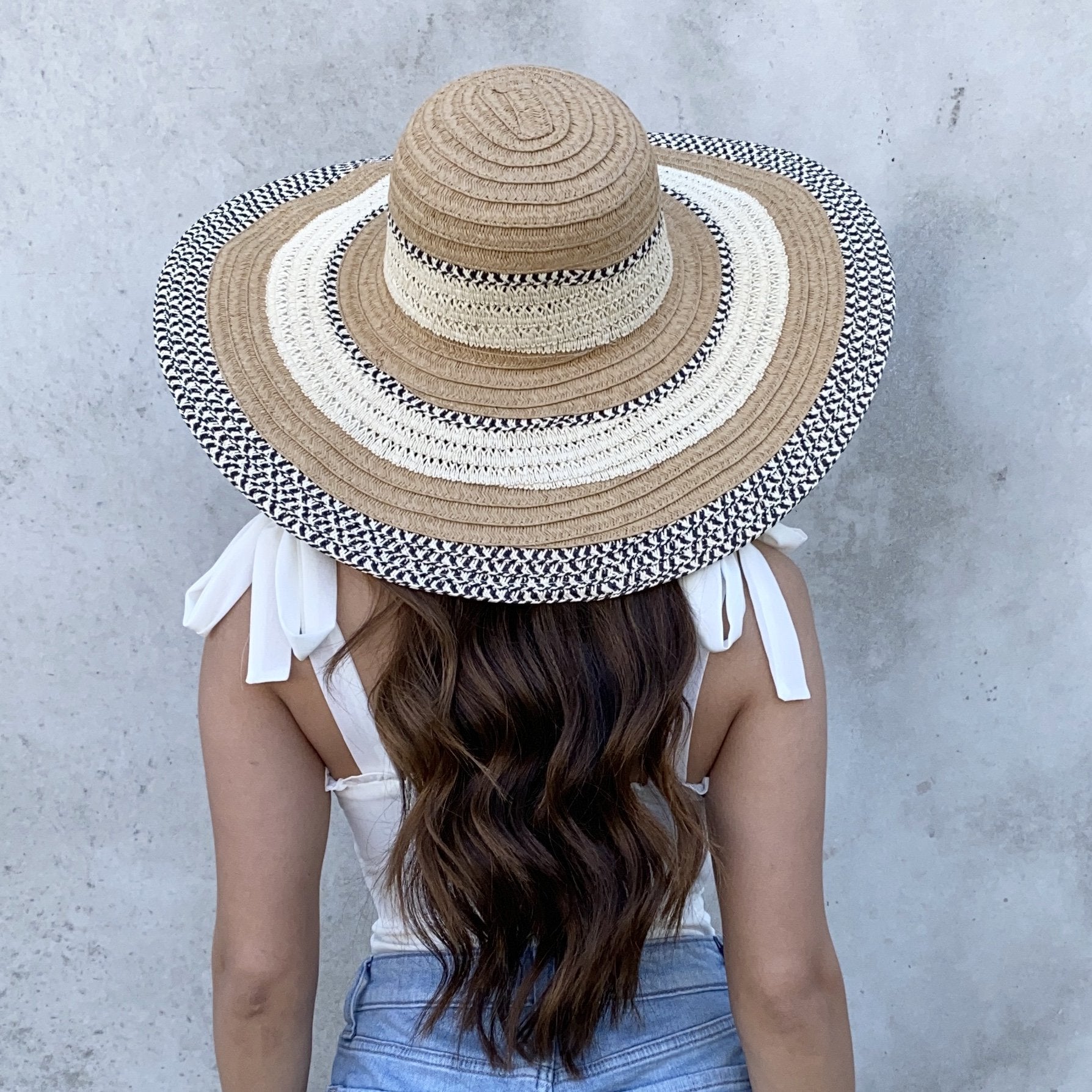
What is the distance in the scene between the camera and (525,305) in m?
0.94

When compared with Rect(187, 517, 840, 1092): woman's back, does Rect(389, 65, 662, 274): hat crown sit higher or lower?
higher

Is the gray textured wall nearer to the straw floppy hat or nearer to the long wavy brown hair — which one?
the straw floppy hat

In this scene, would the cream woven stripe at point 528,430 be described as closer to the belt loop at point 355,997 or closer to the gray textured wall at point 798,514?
the gray textured wall at point 798,514

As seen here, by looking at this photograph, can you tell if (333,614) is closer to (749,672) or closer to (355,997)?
(749,672)

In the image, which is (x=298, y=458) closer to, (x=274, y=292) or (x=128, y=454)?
(x=274, y=292)

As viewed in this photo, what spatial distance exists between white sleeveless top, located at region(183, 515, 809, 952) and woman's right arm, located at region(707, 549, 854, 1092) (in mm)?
21

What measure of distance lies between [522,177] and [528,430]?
0.23 m

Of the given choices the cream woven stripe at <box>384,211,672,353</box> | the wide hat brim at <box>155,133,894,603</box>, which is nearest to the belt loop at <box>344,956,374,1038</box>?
the wide hat brim at <box>155,133,894,603</box>

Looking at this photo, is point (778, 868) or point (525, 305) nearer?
point (525, 305)

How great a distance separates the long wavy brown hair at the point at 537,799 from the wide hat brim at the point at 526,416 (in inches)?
2.2

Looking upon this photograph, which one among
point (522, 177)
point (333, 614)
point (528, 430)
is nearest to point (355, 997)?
point (333, 614)

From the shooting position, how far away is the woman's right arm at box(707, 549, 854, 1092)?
43.1 inches

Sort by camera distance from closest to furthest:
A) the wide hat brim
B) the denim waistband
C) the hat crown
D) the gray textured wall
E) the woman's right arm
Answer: the hat crown < the wide hat brim < the woman's right arm < the denim waistband < the gray textured wall

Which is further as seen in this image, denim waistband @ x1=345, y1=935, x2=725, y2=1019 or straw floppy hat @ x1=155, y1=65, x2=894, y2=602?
denim waistband @ x1=345, y1=935, x2=725, y2=1019
